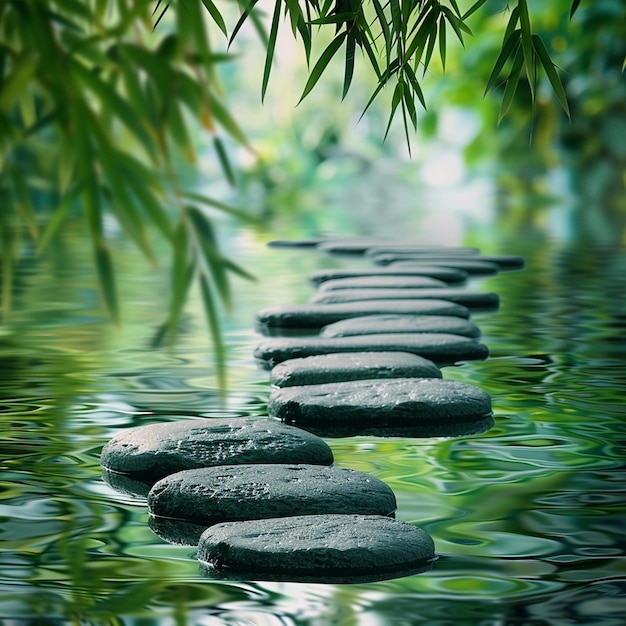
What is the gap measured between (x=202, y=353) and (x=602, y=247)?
2.17 m

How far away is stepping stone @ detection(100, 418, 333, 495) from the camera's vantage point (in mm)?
1235

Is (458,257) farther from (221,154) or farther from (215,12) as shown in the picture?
(215,12)

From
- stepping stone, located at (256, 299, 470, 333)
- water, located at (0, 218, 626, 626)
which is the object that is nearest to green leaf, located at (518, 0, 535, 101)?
water, located at (0, 218, 626, 626)

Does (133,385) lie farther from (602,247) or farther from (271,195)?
(271,195)

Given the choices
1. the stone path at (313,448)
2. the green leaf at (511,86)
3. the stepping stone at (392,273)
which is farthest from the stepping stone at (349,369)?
the stepping stone at (392,273)

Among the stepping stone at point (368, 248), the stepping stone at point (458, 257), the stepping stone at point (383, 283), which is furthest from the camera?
the stepping stone at point (368, 248)

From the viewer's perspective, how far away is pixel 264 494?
3.59 ft

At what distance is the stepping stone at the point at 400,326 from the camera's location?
1970 millimetres

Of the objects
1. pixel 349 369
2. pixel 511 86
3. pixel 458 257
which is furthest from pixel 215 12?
pixel 458 257

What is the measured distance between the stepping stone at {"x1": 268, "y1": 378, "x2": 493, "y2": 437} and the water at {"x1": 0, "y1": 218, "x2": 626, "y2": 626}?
0.04m

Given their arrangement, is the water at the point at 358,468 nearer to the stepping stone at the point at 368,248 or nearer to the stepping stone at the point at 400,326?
the stepping stone at the point at 400,326

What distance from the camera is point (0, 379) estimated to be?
5.65 feet

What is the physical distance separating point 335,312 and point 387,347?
0.36 metres

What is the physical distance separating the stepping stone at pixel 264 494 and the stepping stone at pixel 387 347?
2.28 feet
